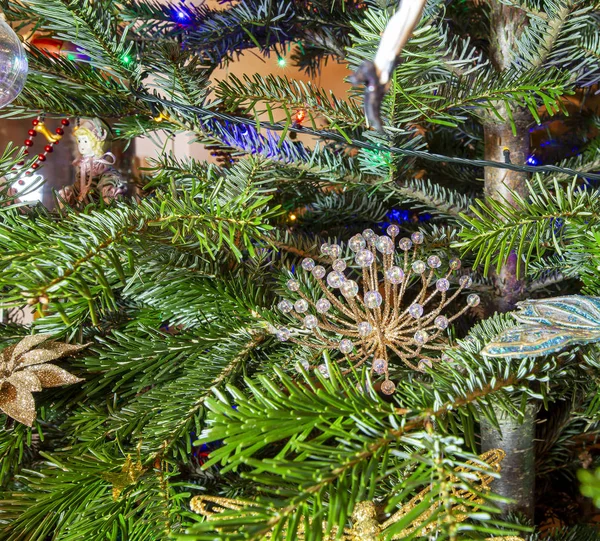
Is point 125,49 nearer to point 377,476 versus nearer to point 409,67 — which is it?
point 409,67

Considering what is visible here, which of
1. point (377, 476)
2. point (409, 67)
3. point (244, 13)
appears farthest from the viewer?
point (244, 13)


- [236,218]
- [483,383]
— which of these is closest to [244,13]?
[236,218]

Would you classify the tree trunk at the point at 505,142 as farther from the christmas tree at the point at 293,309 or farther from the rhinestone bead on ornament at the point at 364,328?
the rhinestone bead on ornament at the point at 364,328

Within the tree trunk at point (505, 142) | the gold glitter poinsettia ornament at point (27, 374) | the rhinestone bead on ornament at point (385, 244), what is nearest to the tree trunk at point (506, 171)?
the tree trunk at point (505, 142)

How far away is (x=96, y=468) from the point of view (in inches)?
11.1

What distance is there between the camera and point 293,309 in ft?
1.18

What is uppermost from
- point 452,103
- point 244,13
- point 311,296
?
point 244,13

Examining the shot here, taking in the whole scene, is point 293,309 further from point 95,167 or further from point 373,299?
point 95,167

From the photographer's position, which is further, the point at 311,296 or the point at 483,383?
the point at 311,296

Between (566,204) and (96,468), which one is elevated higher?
(566,204)

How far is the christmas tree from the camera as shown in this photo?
21 centimetres

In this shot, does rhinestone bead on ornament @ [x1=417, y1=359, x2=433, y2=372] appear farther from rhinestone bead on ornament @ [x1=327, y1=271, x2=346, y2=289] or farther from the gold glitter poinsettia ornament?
the gold glitter poinsettia ornament

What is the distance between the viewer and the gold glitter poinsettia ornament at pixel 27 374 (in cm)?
31

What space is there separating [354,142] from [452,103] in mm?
68
